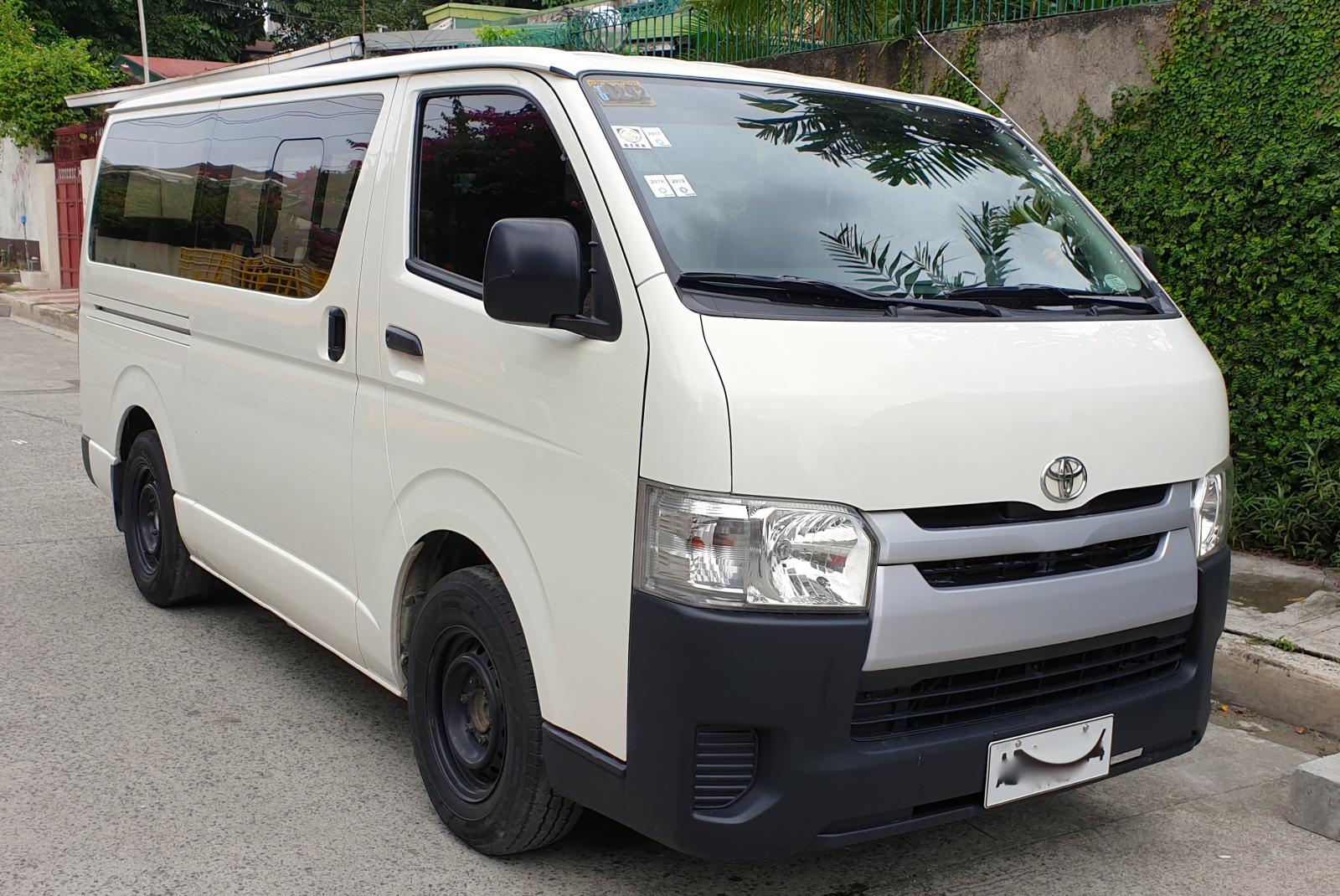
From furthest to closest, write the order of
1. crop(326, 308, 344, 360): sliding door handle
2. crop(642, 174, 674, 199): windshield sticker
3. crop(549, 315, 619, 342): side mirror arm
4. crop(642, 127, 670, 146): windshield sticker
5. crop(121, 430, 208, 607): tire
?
crop(121, 430, 208, 607): tire < crop(326, 308, 344, 360): sliding door handle < crop(642, 127, 670, 146): windshield sticker < crop(642, 174, 674, 199): windshield sticker < crop(549, 315, 619, 342): side mirror arm

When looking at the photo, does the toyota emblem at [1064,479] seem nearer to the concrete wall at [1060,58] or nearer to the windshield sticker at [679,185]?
the windshield sticker at [679,185]

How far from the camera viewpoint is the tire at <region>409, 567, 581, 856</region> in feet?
10.4

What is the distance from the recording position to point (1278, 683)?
4.71 m

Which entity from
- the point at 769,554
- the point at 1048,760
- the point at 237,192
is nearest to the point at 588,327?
the point at 769,554

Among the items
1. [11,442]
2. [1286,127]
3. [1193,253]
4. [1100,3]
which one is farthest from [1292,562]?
[11,442]

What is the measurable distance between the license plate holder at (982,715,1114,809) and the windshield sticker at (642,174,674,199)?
1.49 meters

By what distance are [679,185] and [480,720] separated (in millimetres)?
1538

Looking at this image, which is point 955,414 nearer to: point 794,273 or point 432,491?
point 794,273

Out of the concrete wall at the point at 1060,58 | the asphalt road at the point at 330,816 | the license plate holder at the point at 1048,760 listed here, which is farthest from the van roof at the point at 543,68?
the concrete wall at the point at 1060,58

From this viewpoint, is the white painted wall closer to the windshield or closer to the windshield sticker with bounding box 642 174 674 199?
the windshield

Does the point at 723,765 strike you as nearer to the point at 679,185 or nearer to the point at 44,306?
the point at 679,185

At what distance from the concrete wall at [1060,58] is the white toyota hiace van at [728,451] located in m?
3.17

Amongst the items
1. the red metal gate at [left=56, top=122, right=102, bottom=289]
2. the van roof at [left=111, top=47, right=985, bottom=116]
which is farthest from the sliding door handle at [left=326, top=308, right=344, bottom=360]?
the red metal gate at [left=56, top=122, right=102, bottom=289]

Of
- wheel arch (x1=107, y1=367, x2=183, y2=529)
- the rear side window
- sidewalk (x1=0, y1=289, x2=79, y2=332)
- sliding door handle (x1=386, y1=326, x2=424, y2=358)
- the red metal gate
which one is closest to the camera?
sliding door handle (x1=386, y1=326, x2=424, y2=358)
